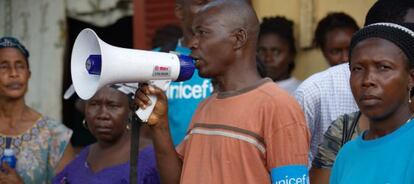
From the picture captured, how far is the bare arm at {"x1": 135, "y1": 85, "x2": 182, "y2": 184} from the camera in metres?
3.74

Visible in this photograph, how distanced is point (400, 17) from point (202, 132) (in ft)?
3.22

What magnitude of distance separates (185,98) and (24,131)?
109 centimetres

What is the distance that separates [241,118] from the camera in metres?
3.64

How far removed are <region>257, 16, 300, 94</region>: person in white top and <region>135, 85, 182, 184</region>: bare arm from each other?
2.53 metres

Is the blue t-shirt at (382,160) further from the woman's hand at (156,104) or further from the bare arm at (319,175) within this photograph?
the woman's hand at (156,104)

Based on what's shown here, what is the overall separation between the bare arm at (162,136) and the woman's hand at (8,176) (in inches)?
63.4

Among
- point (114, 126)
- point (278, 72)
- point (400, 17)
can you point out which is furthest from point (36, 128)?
point (400, 17)

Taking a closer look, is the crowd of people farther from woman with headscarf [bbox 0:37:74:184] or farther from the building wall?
the building wall

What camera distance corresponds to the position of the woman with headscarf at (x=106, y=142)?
471 cm

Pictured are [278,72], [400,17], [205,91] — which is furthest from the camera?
[278,72]

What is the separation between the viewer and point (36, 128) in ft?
18.5

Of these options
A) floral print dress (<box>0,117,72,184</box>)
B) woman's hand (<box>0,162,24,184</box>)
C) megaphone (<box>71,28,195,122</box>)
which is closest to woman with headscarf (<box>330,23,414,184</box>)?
megaphone (<box>71,28,195,122</box>)

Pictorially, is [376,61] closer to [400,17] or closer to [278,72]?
[400,17]

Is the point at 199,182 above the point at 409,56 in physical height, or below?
below
